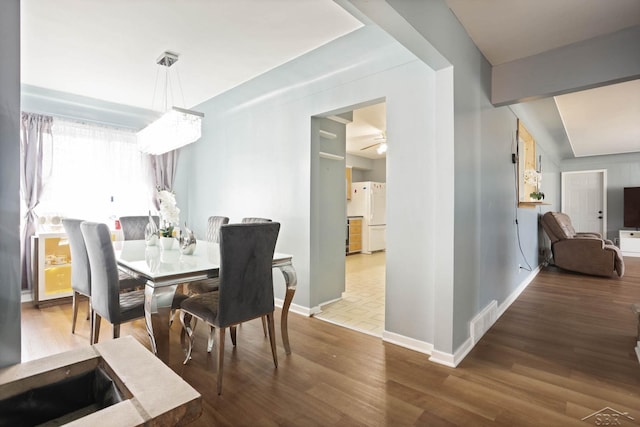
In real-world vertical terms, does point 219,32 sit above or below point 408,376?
above

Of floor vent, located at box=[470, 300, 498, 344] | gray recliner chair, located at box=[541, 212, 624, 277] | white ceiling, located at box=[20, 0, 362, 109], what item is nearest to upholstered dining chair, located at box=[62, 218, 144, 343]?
white ceiling, located at box=[20, 0, 362, 109]

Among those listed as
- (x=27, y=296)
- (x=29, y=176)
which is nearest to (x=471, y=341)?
(x=27, y=296)

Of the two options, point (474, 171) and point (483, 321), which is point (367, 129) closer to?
point (474, 171)

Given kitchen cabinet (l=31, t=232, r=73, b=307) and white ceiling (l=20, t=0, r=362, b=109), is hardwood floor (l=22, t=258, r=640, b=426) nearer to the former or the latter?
kitchen cabinet (l=31, t=232, r=73, b=307)

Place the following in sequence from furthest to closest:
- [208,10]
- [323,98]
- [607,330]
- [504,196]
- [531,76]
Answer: [504,196]
[323,98]
[607,330]
[531,76]
[208,10]

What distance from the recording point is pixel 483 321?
281 cm

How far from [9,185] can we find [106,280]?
1.45m

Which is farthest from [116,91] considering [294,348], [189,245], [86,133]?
[294,348]

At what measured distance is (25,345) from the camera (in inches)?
99.9

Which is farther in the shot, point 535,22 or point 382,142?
point 382,142

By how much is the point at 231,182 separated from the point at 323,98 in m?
1.80

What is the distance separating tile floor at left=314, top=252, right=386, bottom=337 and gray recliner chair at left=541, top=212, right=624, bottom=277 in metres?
3.22

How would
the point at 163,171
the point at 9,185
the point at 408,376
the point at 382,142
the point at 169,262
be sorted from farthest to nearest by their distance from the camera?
the point at 382,142, the point at 163,171, the point at 169,262, the point at 408,376, the point at 9,185

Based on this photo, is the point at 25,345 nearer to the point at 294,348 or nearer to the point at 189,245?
the point at 189,245
